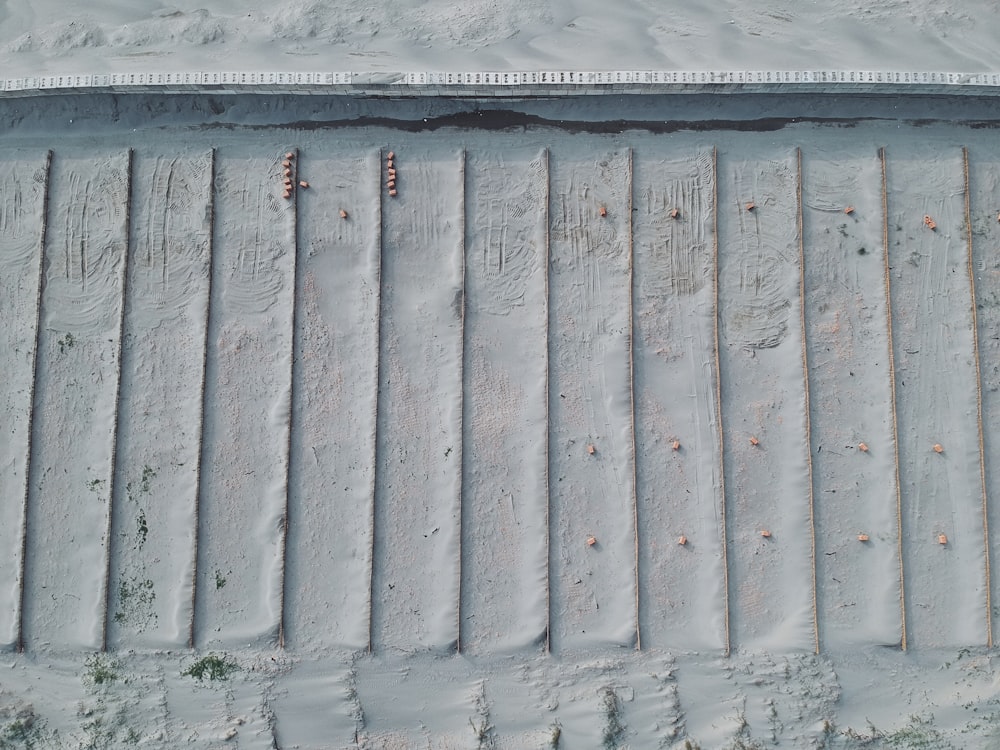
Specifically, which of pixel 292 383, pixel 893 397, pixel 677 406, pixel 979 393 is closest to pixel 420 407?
pixel 292 383

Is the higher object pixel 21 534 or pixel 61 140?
pixel 61 140

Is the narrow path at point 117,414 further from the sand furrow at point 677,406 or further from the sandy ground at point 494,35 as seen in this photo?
the sand furrow at point 677,406

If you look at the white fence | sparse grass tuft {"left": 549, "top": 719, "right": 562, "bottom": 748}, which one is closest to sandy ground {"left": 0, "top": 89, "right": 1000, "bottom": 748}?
sparse grass tuft {"left": 549, "top": 719, "right": 562, "bottom": 748}

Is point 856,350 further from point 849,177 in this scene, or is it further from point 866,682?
point 866,682

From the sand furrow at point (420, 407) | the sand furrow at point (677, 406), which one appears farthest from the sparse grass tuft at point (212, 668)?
the sand furrow at point (677, 406)

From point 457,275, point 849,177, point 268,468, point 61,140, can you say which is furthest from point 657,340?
point 61,140

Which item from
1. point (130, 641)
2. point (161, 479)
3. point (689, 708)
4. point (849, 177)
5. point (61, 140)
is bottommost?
point (689, 708)

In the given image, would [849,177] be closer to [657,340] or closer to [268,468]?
[657,340]
